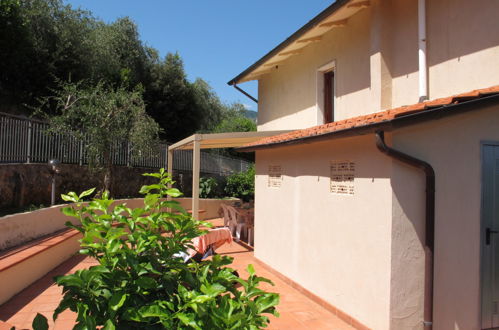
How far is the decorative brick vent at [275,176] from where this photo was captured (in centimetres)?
971

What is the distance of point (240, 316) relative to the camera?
2.20 meters

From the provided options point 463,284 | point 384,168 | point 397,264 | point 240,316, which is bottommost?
point 463,284

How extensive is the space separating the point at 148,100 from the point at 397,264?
23.1 meters

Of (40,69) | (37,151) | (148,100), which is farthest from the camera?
(148,100)

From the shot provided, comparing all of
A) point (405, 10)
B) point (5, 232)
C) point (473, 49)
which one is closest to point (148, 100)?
point (5, 232)

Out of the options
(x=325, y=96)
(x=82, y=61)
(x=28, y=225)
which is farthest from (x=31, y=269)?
(x=82, y=61)

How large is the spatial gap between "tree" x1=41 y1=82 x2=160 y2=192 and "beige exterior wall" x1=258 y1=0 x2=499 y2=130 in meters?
7.34

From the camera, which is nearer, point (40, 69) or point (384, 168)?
point (384, 168)

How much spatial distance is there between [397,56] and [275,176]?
14.4 ft

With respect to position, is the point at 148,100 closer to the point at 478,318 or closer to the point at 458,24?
the point at 458,24

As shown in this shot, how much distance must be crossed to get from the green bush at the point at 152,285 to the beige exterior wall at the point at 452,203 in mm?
3811

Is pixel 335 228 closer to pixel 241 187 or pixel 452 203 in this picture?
pixel 452 203

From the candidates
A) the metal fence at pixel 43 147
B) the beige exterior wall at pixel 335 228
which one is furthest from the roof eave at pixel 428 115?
the metal fence at pixel 43 147

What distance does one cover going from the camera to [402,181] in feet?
18.2
